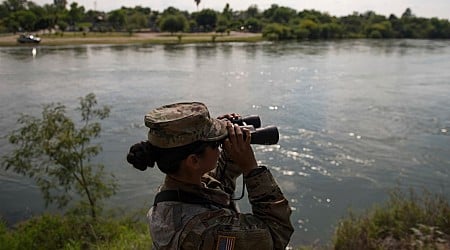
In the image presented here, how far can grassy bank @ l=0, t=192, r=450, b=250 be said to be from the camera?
4961mm

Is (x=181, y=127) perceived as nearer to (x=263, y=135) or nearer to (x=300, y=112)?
(x=263, y=135)

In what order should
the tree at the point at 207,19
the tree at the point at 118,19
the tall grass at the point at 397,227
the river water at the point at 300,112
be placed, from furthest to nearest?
the tree at the point at 207,19 < the tree at the point at 118,19 < the river water at the point at 300,112 < the tall grass at the point at 397,227

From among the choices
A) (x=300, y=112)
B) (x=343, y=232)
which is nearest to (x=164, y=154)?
(x=343, y=232)

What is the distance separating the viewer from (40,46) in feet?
131

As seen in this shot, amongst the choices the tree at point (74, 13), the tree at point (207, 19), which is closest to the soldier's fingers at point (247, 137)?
the tree at point (74, 13)

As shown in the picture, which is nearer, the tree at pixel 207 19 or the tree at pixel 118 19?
the tree at pixel 118 19

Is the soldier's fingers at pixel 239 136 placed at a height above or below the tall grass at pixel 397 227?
above

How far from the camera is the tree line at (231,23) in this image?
53.5 metres

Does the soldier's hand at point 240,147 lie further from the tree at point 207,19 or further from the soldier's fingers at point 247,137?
the tree at point 207,19

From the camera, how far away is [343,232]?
5.36m

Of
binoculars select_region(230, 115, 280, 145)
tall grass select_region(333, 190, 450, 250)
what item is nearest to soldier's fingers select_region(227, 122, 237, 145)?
binoculars select_region(230, 115, 280, 145)

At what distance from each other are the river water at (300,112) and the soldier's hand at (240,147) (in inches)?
201

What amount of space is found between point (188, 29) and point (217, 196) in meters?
65.1

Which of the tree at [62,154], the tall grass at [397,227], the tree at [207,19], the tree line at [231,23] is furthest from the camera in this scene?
the tree at [207,19]
